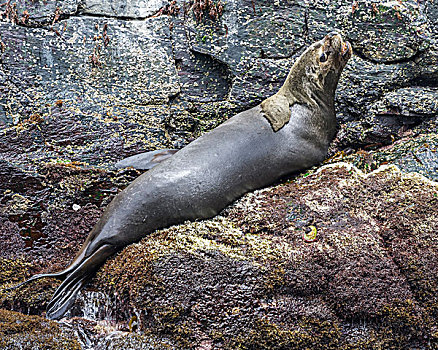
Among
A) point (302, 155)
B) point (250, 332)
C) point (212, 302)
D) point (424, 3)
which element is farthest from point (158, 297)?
point (424, 3)

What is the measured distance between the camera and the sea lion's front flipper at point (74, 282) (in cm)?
307

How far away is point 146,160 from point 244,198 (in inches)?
43.9

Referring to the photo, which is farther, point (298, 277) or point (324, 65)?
point (324, 65)

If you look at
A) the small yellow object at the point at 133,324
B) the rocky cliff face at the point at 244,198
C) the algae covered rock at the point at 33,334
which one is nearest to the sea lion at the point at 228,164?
the rocky cliff face at the point at 244,198

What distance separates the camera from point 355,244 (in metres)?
3.01

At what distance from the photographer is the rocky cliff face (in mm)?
→ 2791

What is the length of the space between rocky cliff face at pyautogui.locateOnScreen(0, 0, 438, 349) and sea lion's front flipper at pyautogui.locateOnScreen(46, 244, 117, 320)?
0.31ft

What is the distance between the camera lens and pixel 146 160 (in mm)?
4254

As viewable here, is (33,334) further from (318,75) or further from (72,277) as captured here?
(318,75)

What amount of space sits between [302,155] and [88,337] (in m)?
2.46

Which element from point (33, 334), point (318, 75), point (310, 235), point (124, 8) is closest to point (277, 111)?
point (318, 75)

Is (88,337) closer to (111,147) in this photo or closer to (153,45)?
(111,147)

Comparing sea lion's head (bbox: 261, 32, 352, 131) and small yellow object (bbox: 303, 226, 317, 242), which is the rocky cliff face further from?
sea lion's head (bbox: 261, 32, 352, 131)

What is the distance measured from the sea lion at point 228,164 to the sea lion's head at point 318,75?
1 cm
